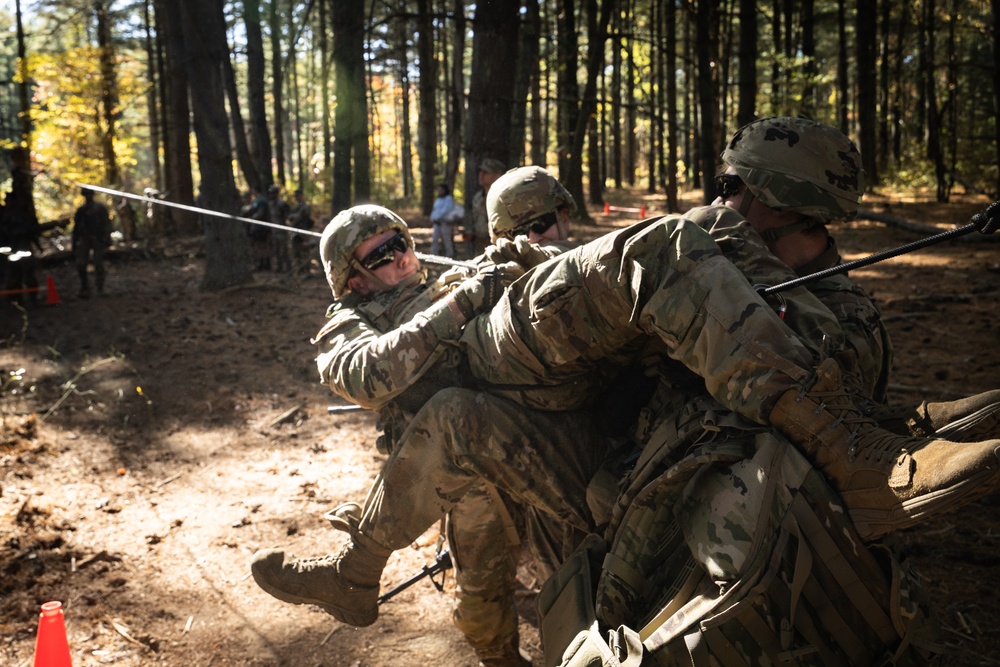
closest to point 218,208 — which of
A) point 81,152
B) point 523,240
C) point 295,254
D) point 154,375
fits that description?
point 295,254

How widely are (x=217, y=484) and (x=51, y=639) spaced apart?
10.4 ft

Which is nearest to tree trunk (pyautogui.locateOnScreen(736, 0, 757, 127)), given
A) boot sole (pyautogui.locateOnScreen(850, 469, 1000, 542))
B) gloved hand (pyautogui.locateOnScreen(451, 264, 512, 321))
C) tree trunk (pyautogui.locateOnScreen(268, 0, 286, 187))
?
gloved hand (pyautogui.locateOnScreen(451, 264, 512, 321))

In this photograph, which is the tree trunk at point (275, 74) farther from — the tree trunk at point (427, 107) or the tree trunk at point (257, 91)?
the tree trunk at point (427, 107)

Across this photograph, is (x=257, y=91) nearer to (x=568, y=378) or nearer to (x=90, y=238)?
(x=90, y=238)

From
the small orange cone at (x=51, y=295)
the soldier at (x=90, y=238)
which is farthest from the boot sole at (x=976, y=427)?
the soldier at (x=90, y=238)

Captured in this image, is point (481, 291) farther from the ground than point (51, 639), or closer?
farther from the ground

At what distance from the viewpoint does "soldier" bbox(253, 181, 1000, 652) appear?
2.23 meters

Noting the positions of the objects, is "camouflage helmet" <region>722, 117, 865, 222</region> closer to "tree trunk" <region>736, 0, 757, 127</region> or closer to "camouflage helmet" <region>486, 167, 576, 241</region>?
"camouflage helmet" <region>486, 167, 576, 241</region>

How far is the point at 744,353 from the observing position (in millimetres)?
2275

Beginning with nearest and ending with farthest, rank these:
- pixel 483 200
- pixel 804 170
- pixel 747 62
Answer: pixel 804 170 → pixel 483 200 → pixel 747 62

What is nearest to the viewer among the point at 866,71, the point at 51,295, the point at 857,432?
the point at 857,432

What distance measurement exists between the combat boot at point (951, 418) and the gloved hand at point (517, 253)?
4.80 feet

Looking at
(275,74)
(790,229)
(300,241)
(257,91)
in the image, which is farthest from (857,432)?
(275,74)

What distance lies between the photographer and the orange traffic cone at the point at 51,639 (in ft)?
11.0
